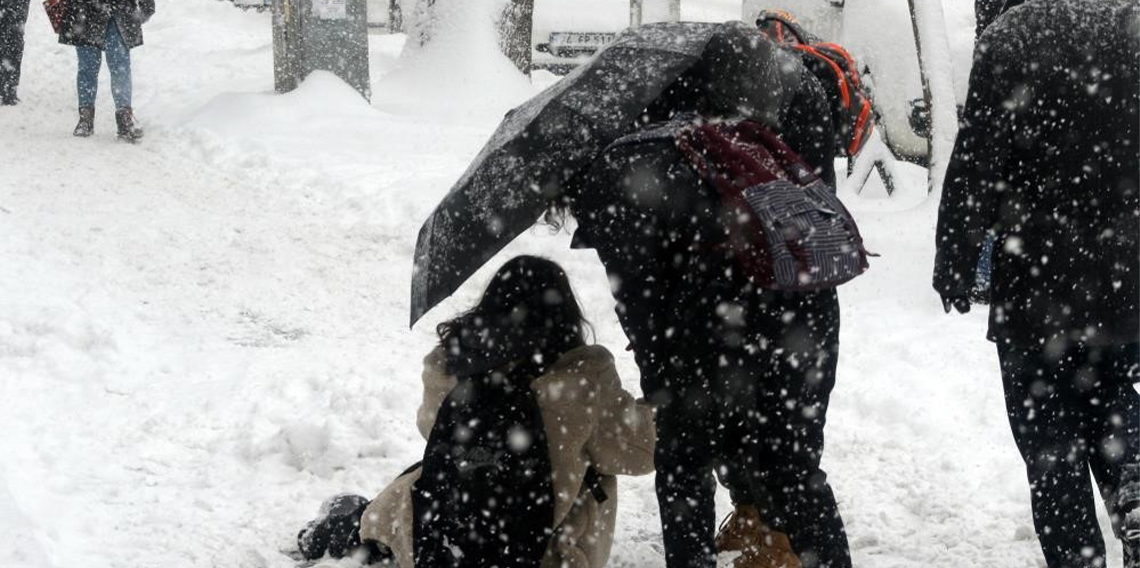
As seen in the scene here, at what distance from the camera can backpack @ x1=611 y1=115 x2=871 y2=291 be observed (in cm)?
296

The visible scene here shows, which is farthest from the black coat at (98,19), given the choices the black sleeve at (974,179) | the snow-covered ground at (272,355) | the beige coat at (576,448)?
the black sleeve at (974,179)

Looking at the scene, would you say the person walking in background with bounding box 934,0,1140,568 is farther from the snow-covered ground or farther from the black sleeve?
the snow-covered ground

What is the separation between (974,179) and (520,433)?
131 centimetres

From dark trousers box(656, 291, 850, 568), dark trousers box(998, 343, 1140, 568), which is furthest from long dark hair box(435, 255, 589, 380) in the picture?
dark trousers box(998, 343, 1140, 568)

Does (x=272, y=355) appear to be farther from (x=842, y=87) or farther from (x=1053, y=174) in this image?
(x=1053, y=174)

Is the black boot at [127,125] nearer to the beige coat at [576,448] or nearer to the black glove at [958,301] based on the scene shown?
the beige coat at [576,448]

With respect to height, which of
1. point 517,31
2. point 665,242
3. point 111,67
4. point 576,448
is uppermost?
point 665,242

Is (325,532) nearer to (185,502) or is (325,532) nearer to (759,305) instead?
(185,502)

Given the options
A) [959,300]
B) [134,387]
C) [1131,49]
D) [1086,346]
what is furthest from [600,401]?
[134,387]

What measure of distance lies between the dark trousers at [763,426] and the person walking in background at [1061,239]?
0.42m

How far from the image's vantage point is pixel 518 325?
3.34m

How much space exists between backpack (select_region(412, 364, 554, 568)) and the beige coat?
0.05 m

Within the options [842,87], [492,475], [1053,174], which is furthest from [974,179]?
[492,475]

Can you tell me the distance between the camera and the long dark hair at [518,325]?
3309mm
